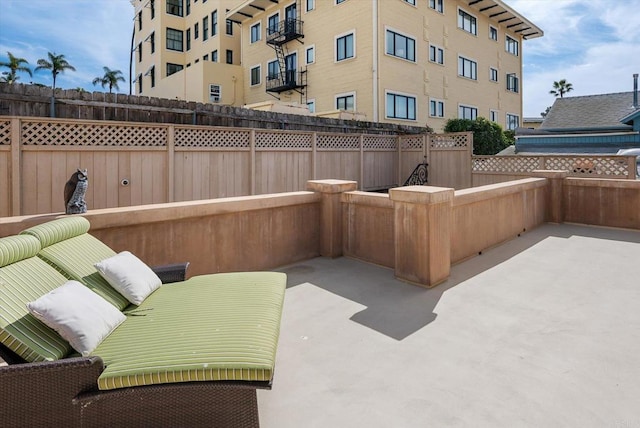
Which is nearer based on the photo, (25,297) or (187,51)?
(25,297)

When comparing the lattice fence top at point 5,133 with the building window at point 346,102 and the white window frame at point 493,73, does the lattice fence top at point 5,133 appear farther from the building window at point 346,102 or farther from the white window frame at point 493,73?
the white window frame at point 493,73

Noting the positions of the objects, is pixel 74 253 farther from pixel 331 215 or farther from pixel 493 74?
pixel 493 74

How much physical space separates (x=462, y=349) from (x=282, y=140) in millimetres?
7262

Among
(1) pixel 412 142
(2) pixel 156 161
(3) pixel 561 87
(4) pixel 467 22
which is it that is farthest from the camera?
(3) pixel 561 87

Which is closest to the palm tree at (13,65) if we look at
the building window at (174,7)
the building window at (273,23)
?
the building window at (174,7)

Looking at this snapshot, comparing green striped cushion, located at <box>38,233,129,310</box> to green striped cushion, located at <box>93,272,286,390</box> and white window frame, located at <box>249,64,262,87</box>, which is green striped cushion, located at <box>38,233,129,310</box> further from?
white window frame, located at <box>249,64,262,87</box>

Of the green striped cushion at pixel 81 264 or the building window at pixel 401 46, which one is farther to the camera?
the building window at pixel 401 46

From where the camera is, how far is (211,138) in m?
8.05

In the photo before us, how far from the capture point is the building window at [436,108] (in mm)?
19312

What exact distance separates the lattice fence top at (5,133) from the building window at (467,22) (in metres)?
21.1

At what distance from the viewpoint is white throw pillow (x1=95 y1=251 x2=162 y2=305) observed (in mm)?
2844

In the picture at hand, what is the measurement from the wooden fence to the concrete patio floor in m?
3.61

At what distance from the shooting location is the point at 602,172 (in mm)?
9125

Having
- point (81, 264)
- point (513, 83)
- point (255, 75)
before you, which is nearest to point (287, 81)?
point (255, 75)
